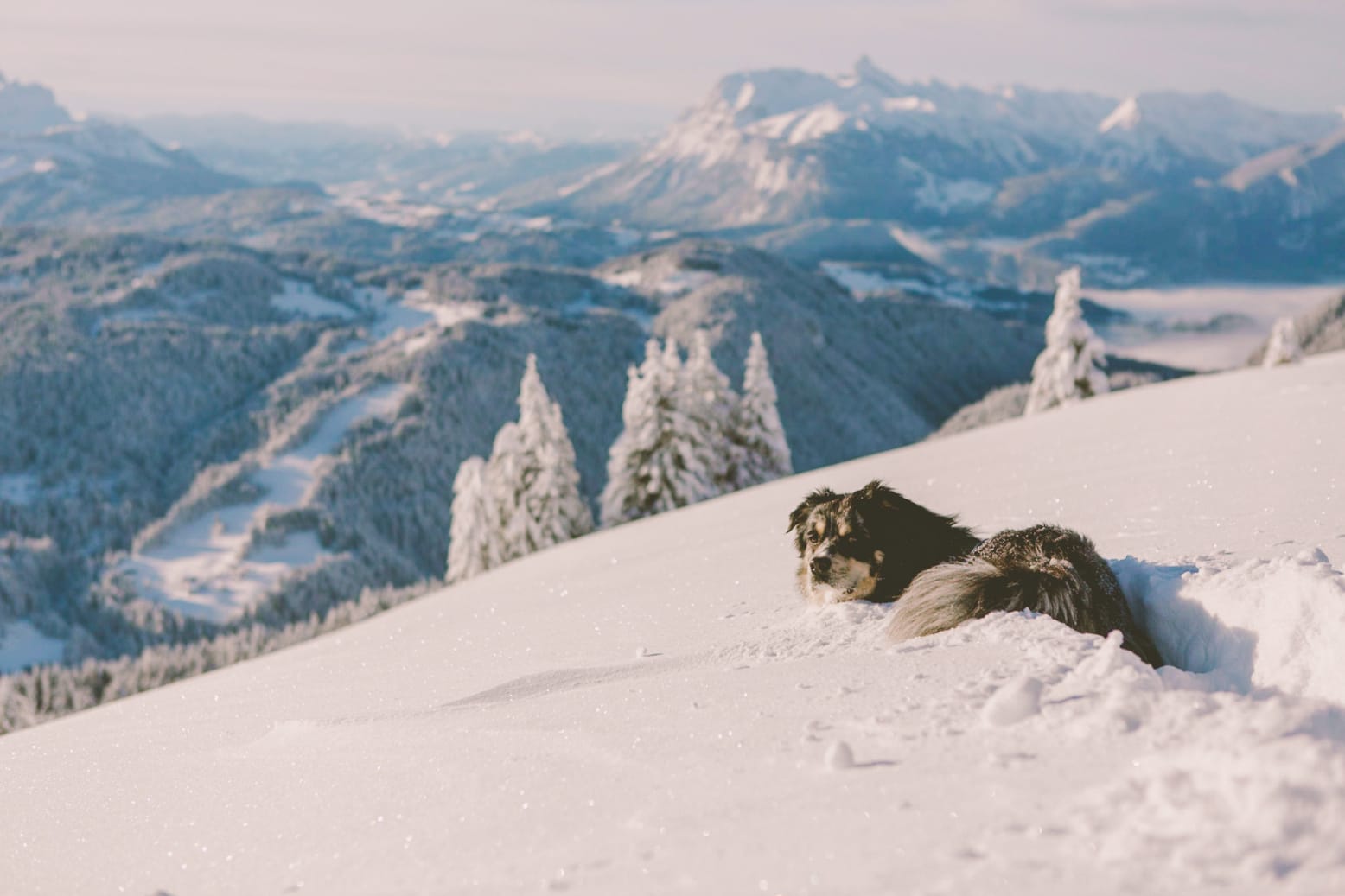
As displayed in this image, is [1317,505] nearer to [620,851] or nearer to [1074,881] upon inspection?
[1074,881]

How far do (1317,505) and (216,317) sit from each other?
203 m

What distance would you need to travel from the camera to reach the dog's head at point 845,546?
5.23m

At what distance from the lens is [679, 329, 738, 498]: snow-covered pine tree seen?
1094 inches

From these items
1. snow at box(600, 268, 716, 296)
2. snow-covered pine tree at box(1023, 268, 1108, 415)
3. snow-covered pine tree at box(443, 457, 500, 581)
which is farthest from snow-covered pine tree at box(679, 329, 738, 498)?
snow at box(600, 268, 716, 296)

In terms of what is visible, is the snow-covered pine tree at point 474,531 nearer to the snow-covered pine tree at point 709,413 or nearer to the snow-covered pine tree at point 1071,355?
the snow-covered pine tree at point 709,413

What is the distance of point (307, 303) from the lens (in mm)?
187625

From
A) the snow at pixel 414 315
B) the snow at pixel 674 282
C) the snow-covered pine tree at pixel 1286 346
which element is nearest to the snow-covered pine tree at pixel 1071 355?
the snow-covered pine tree at pixel 1286 346

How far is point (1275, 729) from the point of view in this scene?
93.0 inches

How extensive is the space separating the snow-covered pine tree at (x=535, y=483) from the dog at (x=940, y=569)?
22233mm

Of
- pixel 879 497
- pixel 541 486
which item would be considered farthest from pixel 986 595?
pixel 541 486

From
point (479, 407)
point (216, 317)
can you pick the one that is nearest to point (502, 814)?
point (479, 407)

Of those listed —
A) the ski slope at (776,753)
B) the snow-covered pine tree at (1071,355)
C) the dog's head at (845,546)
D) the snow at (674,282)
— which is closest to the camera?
the ski slope at (776,753)

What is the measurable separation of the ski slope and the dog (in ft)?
0.78

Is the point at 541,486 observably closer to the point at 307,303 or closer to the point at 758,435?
the point at 758,435
